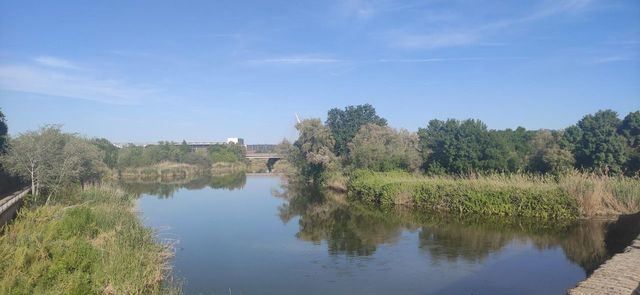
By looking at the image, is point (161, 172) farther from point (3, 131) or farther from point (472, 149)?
point (472, 149)

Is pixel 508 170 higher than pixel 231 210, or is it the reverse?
pixel 508 170

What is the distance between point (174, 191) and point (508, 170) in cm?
2543

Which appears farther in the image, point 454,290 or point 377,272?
point 377,272

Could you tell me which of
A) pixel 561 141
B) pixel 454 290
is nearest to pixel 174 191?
pixel 561 141

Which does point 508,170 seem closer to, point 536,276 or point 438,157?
point 438,157

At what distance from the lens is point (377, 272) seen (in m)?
13.1

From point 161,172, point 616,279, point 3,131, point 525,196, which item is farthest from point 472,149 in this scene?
point 161,172

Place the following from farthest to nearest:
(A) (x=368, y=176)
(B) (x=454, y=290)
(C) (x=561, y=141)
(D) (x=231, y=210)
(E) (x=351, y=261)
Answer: (A) (x=368, y=176), (C) (x=561, y=141), (D) (x=231, y=210), (E) (x=351, y=261), (B) (x=454, y=290)

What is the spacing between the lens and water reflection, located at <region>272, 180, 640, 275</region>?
14805 mm

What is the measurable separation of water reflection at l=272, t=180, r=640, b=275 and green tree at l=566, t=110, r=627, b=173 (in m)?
9.43

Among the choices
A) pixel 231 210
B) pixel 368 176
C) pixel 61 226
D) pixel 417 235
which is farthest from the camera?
pixel 368 176

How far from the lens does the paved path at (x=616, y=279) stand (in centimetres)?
658

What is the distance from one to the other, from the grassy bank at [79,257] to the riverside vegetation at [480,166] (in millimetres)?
14247

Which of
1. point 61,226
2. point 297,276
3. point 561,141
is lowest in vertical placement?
point 297,276
